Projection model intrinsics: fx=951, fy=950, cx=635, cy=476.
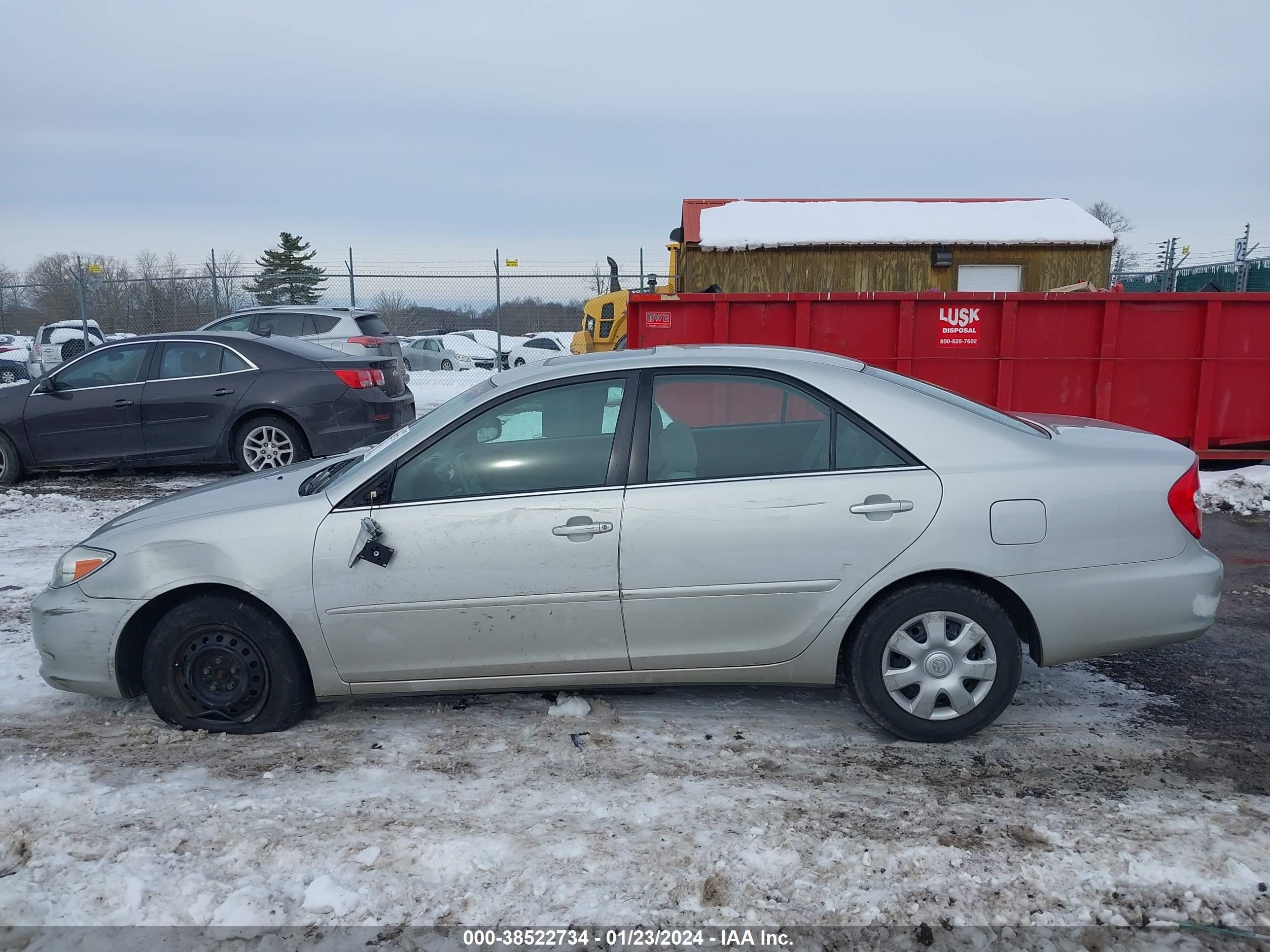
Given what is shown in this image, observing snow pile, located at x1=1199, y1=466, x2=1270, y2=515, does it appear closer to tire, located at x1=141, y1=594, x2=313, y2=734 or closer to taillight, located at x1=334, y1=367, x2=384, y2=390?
tire, located at x1=141, y1=594, x2=313, y2=734

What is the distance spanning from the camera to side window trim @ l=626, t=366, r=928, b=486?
11.9ft

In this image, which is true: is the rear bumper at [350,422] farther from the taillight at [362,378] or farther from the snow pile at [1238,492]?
the snow pile at [1238,492]

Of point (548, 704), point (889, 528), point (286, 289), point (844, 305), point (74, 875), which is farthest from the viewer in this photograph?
point (286, 289)

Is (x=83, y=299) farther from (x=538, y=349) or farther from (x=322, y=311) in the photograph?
(x=538, y=349)

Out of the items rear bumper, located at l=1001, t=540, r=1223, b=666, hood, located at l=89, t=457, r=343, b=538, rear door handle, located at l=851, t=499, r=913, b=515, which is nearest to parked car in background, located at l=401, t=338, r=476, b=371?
hood, located at l=89, t=457, r=343, b=538

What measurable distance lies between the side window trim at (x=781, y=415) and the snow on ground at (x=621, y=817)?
1.05 m

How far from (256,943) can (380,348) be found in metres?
11.5

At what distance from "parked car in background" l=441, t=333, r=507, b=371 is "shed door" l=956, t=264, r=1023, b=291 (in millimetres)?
12015

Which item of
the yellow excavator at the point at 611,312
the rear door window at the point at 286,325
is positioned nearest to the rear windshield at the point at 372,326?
the rear door window at the point at 286,325

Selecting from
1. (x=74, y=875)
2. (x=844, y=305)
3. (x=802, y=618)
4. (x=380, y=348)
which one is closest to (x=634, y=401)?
(x=802, y=618)

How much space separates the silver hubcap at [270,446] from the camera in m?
8.92

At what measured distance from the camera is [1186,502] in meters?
3.60

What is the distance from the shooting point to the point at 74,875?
2861 millimetres

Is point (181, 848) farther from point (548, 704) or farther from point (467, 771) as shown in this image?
point (548, 704)
